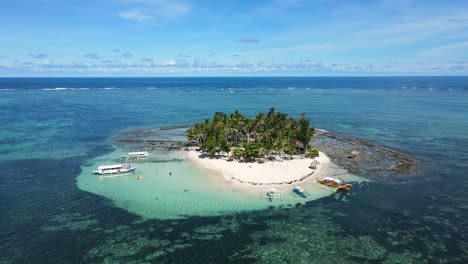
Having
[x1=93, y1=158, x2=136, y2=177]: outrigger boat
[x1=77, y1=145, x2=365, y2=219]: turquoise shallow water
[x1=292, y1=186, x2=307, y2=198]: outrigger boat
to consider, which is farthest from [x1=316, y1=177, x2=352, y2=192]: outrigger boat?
[x1=93, y1=158, x2=136, y2=177]: outrigger boat

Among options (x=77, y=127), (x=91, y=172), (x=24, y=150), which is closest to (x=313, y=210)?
(x=91, y=172)

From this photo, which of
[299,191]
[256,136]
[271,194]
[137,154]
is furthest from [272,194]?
[137,154]

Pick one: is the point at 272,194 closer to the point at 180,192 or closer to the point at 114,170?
the point at 180,192

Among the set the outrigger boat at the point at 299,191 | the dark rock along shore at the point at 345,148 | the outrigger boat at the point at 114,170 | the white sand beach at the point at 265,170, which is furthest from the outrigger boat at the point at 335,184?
the outrigger boat at the point at 114,170

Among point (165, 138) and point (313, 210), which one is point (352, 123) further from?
point (313, 210)

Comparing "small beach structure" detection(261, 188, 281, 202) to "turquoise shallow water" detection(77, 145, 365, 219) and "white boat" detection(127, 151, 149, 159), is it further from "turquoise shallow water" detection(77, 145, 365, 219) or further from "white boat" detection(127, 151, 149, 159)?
"white boat" detection(127, 151, 149, 159)

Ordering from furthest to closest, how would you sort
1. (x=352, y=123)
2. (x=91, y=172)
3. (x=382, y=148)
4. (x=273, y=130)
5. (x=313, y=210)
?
(x=352, y=123)
(x=382, y=148)
(x=273, y=130)
(x=91, y=172)
(x=313, y=210)
